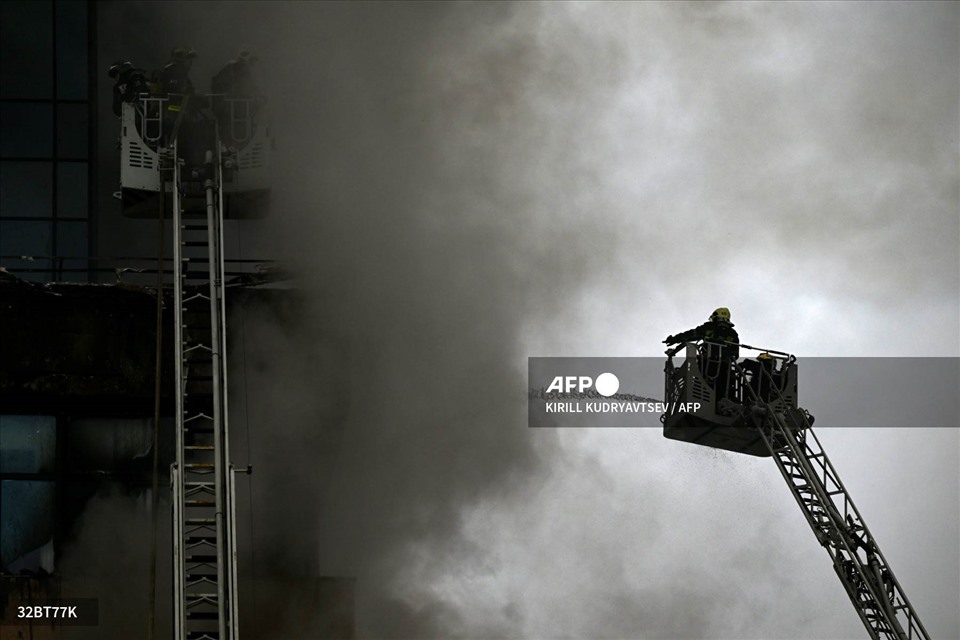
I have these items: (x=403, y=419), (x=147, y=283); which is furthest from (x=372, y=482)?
(x=147, y=283)

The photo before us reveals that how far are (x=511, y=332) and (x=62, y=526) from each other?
585cm

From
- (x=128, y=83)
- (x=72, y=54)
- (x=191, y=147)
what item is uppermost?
(x=72, y=54)

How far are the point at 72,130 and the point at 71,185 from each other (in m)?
0.79

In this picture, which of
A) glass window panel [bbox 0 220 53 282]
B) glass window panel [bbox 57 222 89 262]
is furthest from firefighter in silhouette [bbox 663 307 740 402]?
glass window panel [bbox 0 220 53 282]

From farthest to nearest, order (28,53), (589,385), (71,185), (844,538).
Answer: (28,53) → (71,185) → (589,385) → (844,538)

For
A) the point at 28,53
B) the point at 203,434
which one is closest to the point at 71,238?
the point at 28,53

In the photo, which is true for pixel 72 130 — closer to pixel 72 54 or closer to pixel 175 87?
pixel 72 54

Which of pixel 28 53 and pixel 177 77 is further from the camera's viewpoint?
pixel 28 53

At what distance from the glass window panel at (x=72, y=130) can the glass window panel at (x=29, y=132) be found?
14 centimetres

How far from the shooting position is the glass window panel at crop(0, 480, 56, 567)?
1438 centimetres

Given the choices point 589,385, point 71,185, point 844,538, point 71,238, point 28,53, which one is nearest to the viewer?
point 844,538

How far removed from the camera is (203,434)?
14492 millimetres

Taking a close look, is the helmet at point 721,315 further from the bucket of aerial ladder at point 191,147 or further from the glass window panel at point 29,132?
the glass window panel at point 29,132

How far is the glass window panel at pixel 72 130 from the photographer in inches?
768
